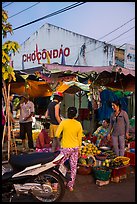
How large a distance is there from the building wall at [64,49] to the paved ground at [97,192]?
14634 millimetres

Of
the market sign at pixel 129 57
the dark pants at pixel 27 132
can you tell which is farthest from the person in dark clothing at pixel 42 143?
the market sign at pixel 129 57

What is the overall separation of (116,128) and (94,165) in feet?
3.95

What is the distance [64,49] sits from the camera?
21422 millimetres

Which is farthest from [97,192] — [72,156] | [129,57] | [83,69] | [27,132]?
[129,57]

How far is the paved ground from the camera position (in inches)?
181

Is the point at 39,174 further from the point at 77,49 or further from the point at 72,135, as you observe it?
the point at 77,49

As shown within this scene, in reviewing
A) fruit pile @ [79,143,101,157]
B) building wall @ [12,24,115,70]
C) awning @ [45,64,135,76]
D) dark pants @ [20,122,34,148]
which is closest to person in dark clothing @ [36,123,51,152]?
fruit pile @ [79,143,101,157]

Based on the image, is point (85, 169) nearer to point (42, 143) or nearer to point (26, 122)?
point (42, 143)

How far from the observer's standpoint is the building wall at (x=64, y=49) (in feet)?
64.7

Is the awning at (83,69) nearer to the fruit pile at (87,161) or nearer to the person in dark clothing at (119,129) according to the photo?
the person in dark clothing at (119,129)

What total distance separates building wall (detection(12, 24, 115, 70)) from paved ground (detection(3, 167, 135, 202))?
14.6 m

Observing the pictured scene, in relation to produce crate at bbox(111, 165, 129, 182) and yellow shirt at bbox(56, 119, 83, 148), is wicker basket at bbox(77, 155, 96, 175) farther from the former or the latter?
yellow shirt at bbox(56, 119, 83, 148)

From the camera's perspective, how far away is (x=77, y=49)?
21.2 metres

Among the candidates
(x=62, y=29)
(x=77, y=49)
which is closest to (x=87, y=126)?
(x=77, y=49)
